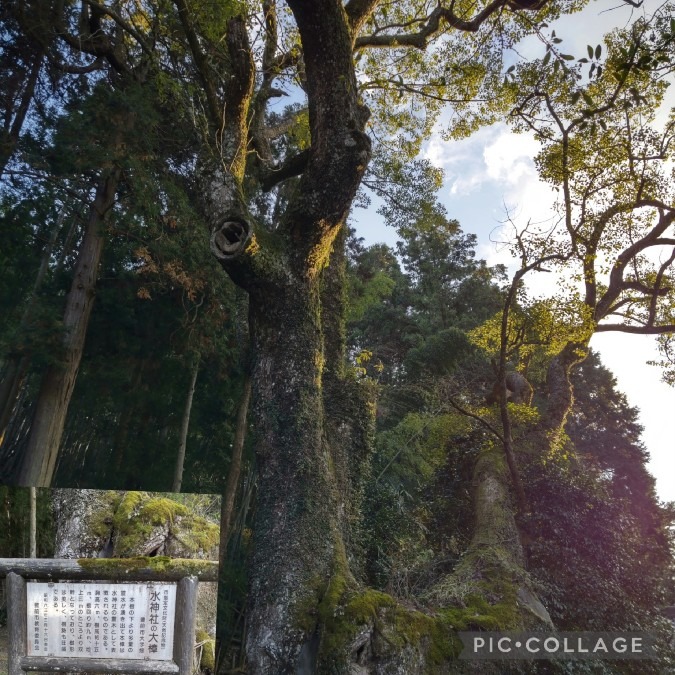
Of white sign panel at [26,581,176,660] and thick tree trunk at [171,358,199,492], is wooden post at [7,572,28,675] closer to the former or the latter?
white sign panel at [26,581,176,660]

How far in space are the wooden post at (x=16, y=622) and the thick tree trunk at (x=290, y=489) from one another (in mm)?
1352

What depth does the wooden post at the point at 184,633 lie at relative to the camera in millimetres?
3391

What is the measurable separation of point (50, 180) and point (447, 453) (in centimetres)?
643

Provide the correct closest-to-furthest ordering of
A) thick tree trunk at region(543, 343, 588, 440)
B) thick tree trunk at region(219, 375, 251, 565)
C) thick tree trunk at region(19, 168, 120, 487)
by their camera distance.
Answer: thick tree trunk at region(19, 168, 120, 487), thick tree trunk at region(219, 375, 251, 565), thick tree trunk at region(543, 343, 588, 440)

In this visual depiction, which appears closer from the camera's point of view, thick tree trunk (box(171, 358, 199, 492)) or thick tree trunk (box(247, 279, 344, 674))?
thick tree trunk (box(247, 279, 344, 674))

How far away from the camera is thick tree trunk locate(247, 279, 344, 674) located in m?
3.79

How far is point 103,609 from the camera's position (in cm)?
334

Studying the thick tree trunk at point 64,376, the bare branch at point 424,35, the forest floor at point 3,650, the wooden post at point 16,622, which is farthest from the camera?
the thick tree trunk at point 64,376

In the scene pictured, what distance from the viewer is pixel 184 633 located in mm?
3398

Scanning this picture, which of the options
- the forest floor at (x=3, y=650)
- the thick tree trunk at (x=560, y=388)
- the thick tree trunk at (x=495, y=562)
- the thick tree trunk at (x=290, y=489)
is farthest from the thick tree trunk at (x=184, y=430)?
the thick tree trunk at (x=560, y=388)

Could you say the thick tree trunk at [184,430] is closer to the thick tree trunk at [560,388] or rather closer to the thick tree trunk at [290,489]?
the thick tree trunk at [290,489]

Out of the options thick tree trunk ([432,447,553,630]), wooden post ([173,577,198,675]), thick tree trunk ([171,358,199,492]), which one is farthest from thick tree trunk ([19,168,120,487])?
thick tree trunk ([432,447,553,630])

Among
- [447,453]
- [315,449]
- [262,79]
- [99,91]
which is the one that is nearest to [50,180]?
[99,91]

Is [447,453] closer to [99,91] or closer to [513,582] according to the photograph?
[513,582]
